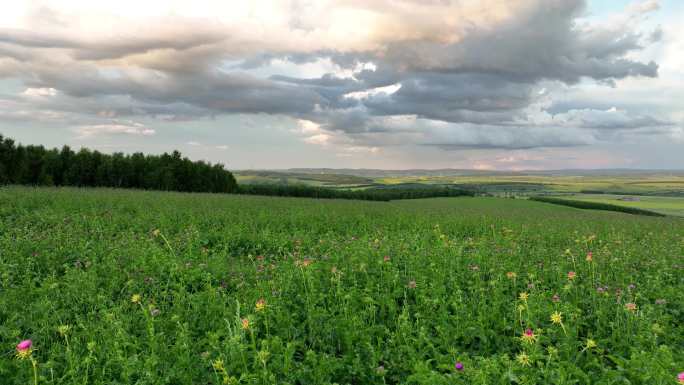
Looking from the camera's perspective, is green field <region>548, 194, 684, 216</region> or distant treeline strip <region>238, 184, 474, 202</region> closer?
green field <region>548, 194, 684, 216</region>

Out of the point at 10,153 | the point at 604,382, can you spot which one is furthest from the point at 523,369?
the point at 10,153

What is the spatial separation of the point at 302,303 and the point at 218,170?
6131cm

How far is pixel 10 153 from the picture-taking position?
150 ft

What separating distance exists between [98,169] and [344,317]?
5580cm

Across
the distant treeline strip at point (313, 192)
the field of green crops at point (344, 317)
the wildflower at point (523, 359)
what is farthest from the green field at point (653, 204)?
Answer: the wildflower at point (523, 359)

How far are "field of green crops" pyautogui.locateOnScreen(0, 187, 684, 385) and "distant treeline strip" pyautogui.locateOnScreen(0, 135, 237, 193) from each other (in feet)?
151

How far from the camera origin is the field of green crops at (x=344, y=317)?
3986 mm

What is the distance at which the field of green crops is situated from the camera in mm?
3986

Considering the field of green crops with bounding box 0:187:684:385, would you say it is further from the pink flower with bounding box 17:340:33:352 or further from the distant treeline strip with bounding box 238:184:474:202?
the distant treeline strip with bounding box 238:184:474:202

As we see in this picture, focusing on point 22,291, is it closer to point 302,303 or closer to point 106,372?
point 106,372

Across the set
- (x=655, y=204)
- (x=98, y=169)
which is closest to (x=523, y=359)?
(x=98, y=169)

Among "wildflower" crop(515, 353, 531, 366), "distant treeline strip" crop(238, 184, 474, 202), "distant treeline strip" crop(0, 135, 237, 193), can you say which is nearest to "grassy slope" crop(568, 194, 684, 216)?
"distant treeline strip" crop(238, 184, 474, 202)

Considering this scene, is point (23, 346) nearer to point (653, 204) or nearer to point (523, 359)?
point (523, 359)

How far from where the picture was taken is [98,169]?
169 ft
